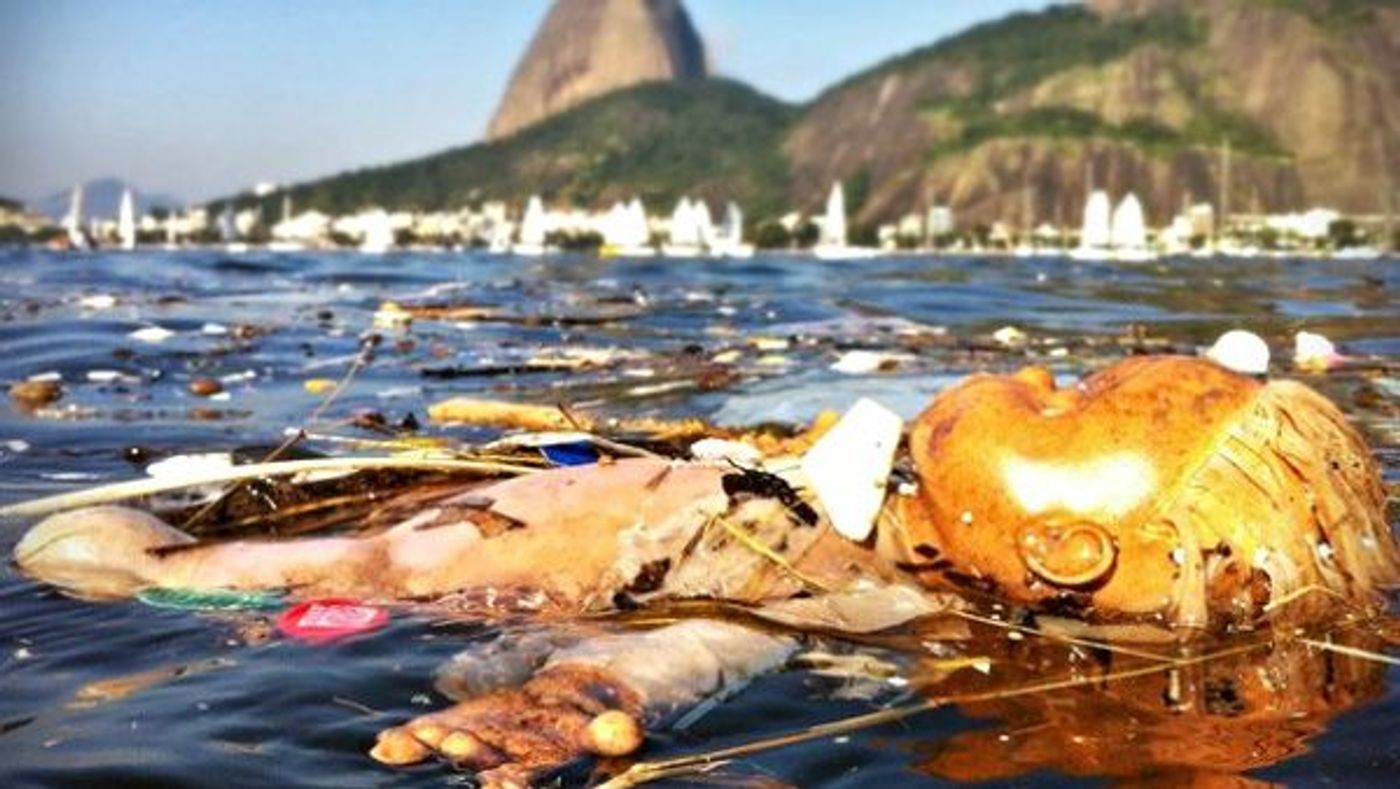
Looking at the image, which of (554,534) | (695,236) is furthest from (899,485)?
(695,236)

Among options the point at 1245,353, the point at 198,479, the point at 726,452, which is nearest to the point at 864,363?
the point at 1245,353

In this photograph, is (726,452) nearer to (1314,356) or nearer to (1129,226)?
(1314,356)

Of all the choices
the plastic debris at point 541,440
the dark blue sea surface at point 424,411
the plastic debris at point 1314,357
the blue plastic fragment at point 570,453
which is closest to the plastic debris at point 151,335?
the dark blue sea surface at point 424,411

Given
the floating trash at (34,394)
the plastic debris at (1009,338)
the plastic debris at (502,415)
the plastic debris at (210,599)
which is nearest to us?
the plastic debris at (210,599)

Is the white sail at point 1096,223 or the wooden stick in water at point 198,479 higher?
the white sail at point 1096,223

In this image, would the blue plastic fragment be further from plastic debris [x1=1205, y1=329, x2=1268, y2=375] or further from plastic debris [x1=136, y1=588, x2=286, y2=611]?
plastic debris [x1=1205, y1=329, x2=1268, y2=375]

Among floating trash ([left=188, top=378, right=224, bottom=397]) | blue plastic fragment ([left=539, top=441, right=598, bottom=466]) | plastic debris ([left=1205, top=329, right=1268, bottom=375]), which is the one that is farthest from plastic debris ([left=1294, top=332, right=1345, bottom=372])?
floating trash ([left=188, top=378, right=224, bottom=397])

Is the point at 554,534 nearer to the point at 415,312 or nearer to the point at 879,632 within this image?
the point at 879,632

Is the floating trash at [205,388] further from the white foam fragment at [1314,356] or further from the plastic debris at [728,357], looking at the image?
the white foam fragment at [1314,356]
